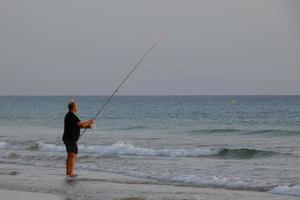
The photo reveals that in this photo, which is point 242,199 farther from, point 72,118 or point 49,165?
point 49,165

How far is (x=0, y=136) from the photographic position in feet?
91.6

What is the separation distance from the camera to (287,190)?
10625 mm

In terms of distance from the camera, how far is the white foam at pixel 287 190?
10473 millimetres

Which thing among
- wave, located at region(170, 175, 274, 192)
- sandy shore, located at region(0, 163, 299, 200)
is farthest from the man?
wave, located at region(170, 175, 274, 192)

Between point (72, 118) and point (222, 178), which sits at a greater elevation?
point (72, 118)

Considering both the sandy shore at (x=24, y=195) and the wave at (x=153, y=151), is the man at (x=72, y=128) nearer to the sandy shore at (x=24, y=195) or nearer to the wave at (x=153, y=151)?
the sandy shore at (x=24, y=195)

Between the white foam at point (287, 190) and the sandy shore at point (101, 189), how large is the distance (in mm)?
226

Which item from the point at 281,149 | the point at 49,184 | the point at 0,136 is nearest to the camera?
the point at 49,184

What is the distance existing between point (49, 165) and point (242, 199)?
6871mm

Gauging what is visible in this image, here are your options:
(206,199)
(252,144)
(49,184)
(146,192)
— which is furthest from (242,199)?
(252,144)

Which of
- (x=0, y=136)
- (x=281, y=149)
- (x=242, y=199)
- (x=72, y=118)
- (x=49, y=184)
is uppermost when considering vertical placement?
(x=0, y=136)

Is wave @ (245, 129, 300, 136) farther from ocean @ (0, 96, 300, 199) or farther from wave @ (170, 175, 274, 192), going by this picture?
wave @ (170, 175, 274, 192)

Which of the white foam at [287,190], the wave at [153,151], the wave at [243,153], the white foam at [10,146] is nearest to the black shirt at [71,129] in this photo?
the white foam at [287,190]

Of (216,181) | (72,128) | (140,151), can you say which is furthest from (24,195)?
(140,151)
